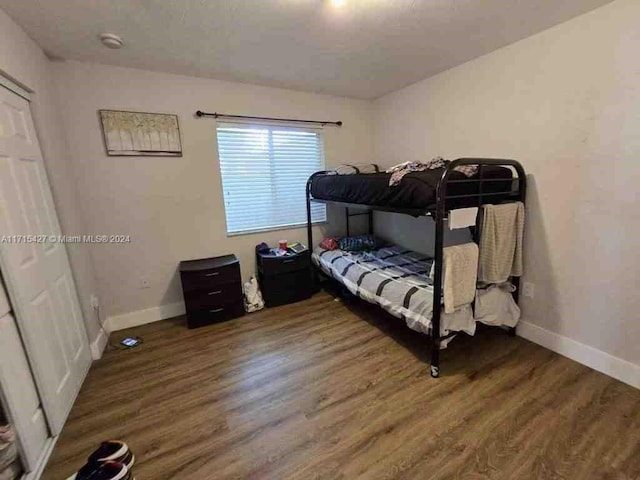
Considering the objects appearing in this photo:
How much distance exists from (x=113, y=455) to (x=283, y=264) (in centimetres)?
205

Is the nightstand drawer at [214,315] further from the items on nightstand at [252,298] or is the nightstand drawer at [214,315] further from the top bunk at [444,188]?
the top bunk at [444,188]

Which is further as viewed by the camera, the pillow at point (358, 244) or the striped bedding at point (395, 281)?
the pillow at point (358, 244)

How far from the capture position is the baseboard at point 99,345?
7.57 feet

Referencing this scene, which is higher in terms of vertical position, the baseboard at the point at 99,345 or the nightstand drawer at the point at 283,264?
the nightstand drawer at the point at 283,264

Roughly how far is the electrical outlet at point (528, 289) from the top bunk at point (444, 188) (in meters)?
0.70

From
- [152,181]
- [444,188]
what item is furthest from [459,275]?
[152,181]

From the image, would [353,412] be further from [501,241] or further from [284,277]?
[284,277]

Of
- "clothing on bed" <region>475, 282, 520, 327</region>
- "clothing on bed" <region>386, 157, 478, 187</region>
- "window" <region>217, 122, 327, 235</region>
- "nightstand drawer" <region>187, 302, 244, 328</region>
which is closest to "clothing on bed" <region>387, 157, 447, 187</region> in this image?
"clothing on bed" <region>386, 157, 478, 187</region>

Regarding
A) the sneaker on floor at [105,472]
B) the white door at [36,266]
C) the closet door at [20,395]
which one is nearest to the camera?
the sneaker on floor at [105,472]

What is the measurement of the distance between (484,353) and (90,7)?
3464mm

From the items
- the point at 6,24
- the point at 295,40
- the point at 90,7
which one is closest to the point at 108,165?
the point at 6,24

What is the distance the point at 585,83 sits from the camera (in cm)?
187

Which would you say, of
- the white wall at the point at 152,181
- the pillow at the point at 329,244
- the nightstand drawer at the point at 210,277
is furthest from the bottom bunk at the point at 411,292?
the white wall at the point at 152,181

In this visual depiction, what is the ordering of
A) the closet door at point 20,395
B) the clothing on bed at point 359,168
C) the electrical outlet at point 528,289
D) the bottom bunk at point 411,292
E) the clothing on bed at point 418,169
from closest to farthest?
the closet door at point 20,395 → the clothing on bed at point 418,169 → the bottom bunk at point 411,292 → the electrical outlet at point 528,289 → the clothing on bed at point 359,168
